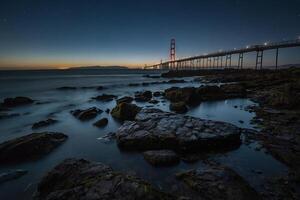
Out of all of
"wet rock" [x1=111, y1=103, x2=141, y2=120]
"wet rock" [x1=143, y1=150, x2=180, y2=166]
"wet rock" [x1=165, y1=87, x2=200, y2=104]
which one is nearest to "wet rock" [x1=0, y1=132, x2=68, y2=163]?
"wet rock" [x1=143, y1=150, x2=180, y2=166]

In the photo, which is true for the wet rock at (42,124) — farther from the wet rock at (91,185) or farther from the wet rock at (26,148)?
the wet rock at (91,185)

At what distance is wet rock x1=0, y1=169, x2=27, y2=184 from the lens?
201 inches

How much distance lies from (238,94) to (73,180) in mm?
18564

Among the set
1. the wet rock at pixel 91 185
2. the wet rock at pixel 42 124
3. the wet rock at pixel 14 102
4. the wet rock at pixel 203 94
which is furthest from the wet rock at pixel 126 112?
the wet rock at pixel 14 102

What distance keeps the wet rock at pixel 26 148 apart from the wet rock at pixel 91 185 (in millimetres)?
2363

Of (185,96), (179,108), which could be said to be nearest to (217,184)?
(179,108)

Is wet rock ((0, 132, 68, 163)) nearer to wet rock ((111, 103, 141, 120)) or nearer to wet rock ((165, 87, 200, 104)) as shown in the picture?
wet rock ((111, 103, 141, 120))

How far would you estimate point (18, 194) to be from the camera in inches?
Result: 178

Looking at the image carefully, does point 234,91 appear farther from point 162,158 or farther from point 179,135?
point 162,158

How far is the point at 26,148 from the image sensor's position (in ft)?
21.1

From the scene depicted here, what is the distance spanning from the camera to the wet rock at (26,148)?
6180 mm

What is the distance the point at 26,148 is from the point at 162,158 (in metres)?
4.73

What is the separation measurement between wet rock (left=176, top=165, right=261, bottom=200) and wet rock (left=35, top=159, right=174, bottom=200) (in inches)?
38.9

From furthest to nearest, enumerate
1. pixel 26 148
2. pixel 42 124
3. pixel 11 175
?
1. pixel 42 124
2. pixel 26 148
3. pixel 11 175
